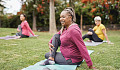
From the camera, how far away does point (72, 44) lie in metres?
2.86

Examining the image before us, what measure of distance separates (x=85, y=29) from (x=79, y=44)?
21931 millimetres

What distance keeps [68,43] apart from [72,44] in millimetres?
85

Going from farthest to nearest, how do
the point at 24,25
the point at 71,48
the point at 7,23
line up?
the point at 7,23 < the point at 24,25 < the point at 71,48

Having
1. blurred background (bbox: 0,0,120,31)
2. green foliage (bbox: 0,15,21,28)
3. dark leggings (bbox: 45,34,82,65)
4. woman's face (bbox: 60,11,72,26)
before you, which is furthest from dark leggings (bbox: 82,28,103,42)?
green foliage (bbox: 0,15,21,28)

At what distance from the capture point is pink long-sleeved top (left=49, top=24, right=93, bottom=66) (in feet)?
8.82

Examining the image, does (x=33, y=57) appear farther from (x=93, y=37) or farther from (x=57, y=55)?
(x=93, y=37)

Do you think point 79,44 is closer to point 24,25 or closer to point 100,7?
point 24,25

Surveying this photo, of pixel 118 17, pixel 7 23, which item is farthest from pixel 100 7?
pixel 7 23

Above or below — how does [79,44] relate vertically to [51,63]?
above

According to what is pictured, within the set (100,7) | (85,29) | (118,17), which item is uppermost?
(100,7)

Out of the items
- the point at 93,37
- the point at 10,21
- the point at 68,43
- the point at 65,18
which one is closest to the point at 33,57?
the point at 68,43

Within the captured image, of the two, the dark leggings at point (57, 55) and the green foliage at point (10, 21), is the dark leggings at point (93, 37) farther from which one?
the green foliage at point (10, 21)

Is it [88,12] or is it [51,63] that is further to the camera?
[88,12]

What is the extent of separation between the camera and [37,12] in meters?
24.4
